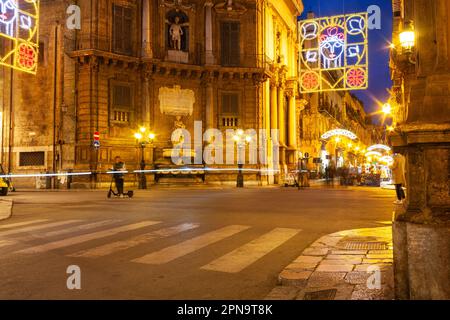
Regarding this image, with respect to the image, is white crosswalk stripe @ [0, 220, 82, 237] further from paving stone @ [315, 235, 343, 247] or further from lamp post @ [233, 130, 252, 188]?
lamp post @ [233, 130, 252, 188]

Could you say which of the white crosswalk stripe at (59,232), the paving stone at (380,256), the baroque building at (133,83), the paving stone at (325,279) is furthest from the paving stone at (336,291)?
the baroque building at (133,83)

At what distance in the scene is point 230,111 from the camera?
1340 inches

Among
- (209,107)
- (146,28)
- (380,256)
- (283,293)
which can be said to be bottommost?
(283,293)

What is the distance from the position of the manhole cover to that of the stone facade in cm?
59

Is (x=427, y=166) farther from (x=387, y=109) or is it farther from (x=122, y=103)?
(x=122, y=103)

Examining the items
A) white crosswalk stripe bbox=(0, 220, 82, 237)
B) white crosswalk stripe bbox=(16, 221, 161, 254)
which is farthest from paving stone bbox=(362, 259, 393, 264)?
white crosswalk stripe bbox=(0, 220, 82, 237)

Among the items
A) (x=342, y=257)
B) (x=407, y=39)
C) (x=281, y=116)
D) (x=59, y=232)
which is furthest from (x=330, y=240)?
(x=281, y=116)

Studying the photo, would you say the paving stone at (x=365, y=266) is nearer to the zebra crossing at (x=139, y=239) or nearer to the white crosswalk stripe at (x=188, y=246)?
the zebra crossing at (x=139, y=239)

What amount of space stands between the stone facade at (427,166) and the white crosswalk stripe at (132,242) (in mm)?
4180

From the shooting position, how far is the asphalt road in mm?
4793

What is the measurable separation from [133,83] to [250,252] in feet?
85.5

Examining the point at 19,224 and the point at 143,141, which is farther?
the point at 143,141

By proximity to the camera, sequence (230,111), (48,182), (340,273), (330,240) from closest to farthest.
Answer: (340,273) → (330,240) → (48,182) → (230,111)

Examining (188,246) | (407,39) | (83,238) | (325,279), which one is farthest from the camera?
(407,39)
